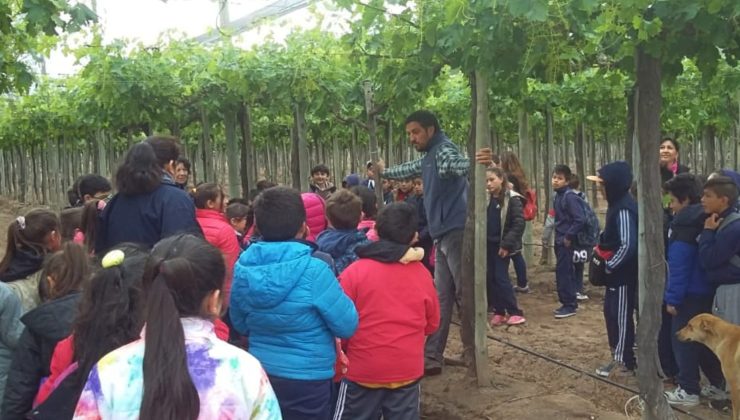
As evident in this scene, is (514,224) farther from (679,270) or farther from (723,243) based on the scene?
(723,243)

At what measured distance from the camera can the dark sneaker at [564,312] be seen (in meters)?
8.94

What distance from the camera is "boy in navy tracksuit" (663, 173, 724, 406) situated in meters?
5.77

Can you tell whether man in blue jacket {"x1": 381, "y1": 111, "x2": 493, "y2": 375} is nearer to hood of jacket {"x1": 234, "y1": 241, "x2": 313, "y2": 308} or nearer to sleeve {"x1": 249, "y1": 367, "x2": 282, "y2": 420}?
hood of jacket {"x1": 234, "y1": 241, "x2": 313, "y2": 308}

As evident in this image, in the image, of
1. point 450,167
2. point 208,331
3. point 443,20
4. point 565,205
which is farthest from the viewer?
point 565,205

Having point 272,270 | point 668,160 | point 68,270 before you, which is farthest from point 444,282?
point 68,270

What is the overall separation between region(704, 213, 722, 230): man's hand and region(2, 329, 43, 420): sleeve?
4.41 meters

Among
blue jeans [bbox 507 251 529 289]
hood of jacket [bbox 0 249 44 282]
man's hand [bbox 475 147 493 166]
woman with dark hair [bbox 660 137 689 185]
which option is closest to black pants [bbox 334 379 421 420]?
man's hand [bbox 475 147 493 166]

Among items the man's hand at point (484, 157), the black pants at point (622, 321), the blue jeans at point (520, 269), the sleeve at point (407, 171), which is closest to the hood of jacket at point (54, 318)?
the man's hand at point (484, 157)

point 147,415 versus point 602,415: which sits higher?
point 147,415

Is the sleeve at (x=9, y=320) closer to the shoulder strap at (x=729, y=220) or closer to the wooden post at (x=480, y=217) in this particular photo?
the wooden post at (x=480, y=217)

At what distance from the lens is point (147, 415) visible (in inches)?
78.0

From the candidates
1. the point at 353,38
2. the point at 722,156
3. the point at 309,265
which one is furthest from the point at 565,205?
the point at 722,156

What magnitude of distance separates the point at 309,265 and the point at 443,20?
6.82 feet

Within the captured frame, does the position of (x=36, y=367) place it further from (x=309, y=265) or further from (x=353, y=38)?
(x=353, y=38)
